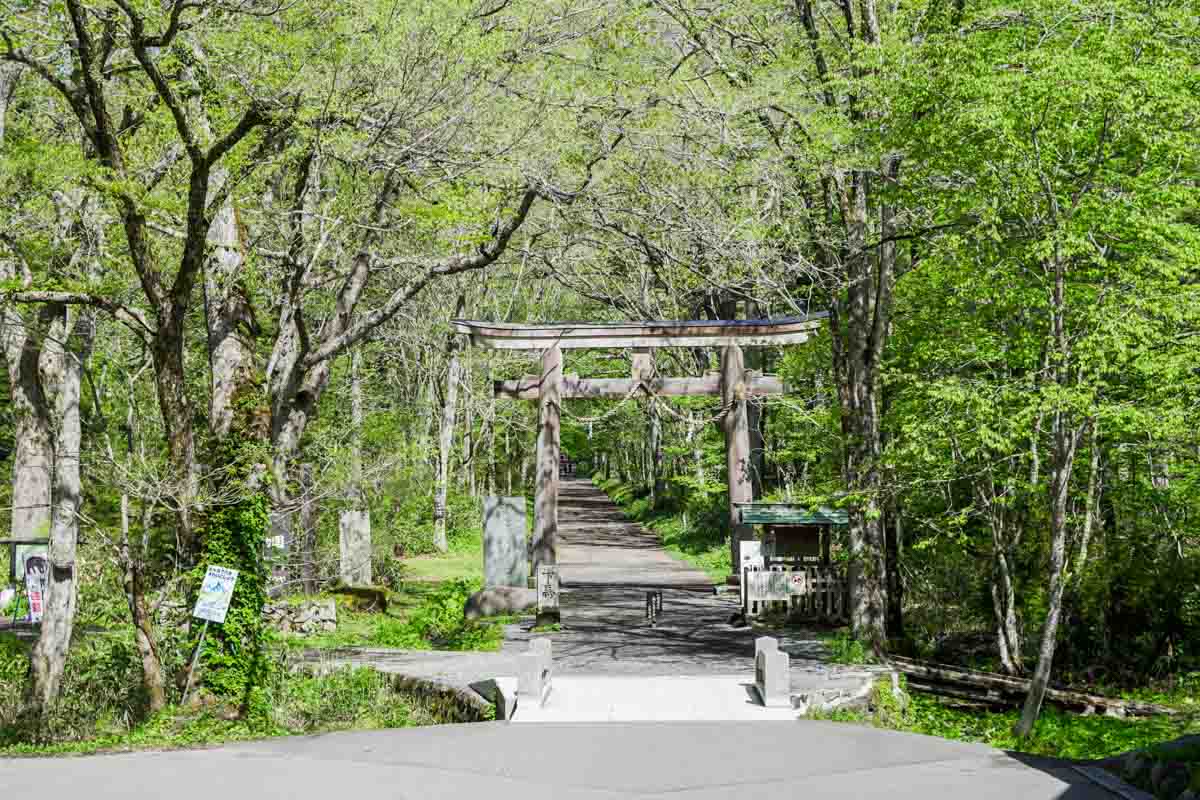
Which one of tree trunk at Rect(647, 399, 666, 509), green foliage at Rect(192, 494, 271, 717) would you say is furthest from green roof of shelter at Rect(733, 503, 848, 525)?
tree trunk at Rect(647, 399, 666, 509)

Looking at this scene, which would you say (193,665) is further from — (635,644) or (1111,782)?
(1111,782)

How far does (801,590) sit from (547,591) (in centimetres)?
466

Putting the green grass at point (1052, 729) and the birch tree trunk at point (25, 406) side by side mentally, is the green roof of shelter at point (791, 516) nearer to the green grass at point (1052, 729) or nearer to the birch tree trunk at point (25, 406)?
the green grass at point (1052, 729)

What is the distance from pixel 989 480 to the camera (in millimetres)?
17344

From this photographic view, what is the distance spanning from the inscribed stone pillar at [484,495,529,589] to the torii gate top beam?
11.5 feet

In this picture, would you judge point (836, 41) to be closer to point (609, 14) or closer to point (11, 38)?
point (609, 14)

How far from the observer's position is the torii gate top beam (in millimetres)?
24578

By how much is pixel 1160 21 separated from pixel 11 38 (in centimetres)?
1321

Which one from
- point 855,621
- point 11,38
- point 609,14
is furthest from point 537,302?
point 11,38

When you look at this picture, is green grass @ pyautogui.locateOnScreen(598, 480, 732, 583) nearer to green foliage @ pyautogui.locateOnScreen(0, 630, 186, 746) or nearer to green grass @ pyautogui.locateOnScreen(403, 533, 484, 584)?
green grass @ pyautogui.locateOnScreen(403, 533, 484, 584)

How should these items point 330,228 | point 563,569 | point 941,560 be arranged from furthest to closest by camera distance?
point 563,569, point 941,560, point 330,228

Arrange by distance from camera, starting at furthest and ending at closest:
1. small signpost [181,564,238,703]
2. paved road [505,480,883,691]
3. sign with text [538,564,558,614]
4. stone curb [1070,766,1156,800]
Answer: sign with text [538,564,558,614] < paved road [505,480,883,691] < small signpost [181,564,238,703] < stone curb [1070,766,1156,800]

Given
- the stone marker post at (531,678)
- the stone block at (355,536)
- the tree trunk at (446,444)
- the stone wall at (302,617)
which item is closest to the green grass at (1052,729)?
the stone marker post at (531,678)

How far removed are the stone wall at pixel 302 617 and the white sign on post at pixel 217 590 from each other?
24.3 feet
